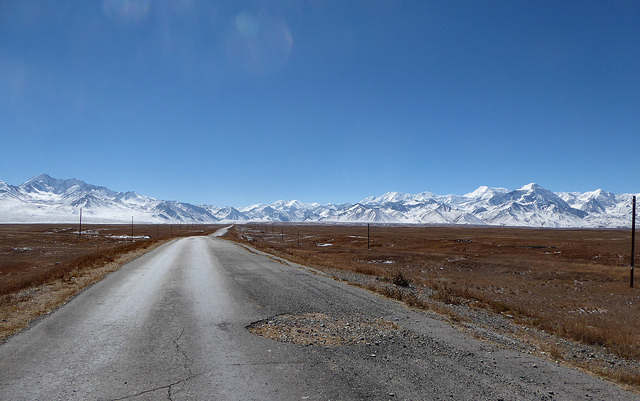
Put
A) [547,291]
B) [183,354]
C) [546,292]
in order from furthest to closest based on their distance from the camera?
[547,291], [546,292], [183,354]

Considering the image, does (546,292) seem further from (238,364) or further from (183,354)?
(183,354)

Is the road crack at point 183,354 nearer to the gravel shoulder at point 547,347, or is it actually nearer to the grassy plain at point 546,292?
the gravel shoulder at point 547,347

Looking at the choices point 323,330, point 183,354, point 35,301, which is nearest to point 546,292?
point 323,330

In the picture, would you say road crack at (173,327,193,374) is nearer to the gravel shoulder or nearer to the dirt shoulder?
the dirt shoulder

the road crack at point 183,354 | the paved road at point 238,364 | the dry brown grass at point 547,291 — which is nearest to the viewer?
the paved road at point 238,364

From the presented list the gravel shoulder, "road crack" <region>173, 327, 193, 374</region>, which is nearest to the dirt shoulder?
"road crack" <region>173, 327, 193, 374</region>

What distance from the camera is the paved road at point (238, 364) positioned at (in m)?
5.57

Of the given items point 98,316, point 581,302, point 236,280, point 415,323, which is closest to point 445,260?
point 581,302

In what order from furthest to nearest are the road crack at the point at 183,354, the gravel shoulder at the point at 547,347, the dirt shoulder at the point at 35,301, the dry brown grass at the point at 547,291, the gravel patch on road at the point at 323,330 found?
1. the dry brown grass at the point at 547,291
2. the dirt shoulder at the point at 35,301
3. the gravel patch on road at the point at 323,330
4. the gravel shoulder at the point at 547,347
5. the road crack at the point at 183,354

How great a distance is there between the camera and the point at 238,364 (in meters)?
6.58

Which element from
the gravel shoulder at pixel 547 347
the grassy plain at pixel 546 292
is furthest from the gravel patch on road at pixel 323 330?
the grassy plain at pixel 546 292

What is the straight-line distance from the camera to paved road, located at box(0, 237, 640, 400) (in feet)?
18.3

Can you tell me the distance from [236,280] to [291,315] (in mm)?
7199

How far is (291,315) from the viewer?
10492 millimetres
